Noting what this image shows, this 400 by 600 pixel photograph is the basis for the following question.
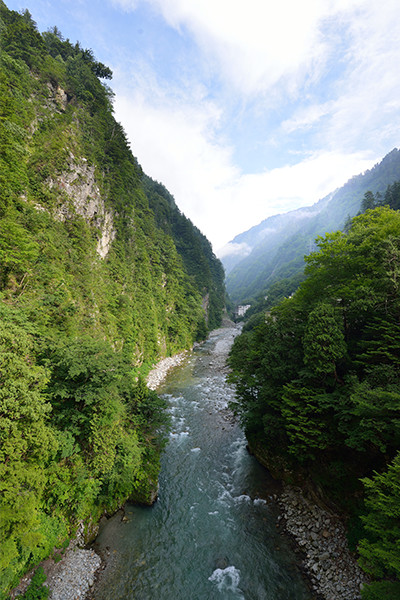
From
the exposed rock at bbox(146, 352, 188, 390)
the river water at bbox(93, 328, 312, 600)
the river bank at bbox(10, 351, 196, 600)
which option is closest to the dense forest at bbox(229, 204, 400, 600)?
the river water at bbox(93, 328, 312, 600)

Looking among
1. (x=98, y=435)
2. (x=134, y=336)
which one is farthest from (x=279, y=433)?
(x=134, y=336)

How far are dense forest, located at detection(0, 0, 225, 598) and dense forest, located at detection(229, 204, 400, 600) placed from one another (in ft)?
28.4

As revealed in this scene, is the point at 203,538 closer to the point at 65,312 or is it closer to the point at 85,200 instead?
the point at 65,312

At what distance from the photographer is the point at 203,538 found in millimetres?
12172

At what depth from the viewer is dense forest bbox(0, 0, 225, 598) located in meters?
8.64

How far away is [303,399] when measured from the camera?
41.2 feet

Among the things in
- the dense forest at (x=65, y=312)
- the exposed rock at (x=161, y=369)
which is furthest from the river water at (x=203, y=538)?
the exposed rock at (x=161, y=369)

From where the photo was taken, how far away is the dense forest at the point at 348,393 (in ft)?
25.6

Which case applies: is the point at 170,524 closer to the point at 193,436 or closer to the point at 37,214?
the point at 193,436

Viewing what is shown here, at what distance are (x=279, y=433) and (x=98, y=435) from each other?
10813 mm

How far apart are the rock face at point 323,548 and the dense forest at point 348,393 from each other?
725 millimetres

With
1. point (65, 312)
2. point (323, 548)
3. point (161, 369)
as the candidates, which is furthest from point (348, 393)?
point (161, 369)

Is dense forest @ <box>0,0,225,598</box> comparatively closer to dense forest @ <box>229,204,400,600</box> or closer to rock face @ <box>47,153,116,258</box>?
rock face @ <box>47,153,116,258</box>

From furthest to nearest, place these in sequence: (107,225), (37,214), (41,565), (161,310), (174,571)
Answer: (161,310)
(107,225)
(37,214)
(174,571)
(41,565)
